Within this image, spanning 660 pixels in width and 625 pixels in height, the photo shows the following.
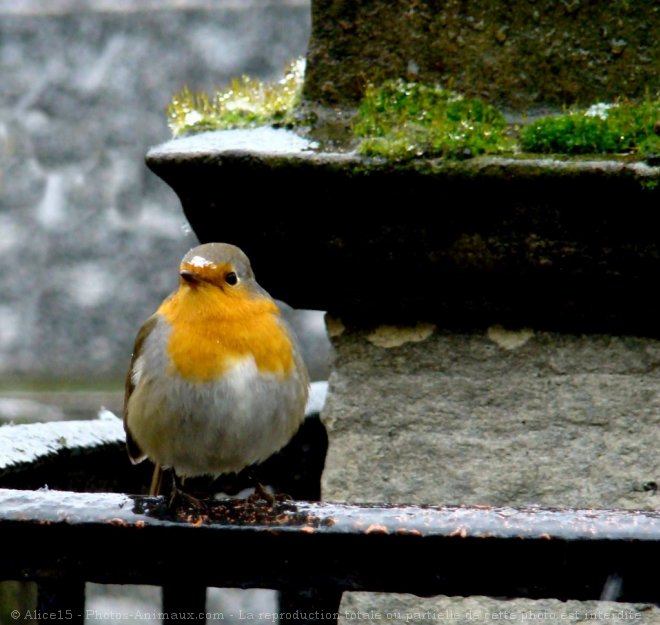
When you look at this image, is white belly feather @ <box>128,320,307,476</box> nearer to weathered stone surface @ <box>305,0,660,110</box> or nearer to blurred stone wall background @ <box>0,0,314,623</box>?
weathered stone surface @ <box>305,0,660,110</box>

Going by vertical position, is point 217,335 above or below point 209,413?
above

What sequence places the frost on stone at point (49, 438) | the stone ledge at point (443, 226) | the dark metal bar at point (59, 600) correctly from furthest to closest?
the frost on stone at point (49, 438) → the stone ledge at point (443, 226) → the dark metal bar at point (59, 600)

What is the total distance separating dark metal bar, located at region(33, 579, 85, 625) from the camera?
4.48 feet

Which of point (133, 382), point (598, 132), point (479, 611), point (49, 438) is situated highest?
point (598, 132)

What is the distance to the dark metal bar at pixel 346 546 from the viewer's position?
126cm

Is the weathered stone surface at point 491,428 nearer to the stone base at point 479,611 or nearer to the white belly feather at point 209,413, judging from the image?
the stone base at point 479,611

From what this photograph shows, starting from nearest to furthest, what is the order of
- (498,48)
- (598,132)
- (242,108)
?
(598,132) → (498,48) → (242,108)

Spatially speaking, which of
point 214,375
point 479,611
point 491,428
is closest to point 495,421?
point 491,428

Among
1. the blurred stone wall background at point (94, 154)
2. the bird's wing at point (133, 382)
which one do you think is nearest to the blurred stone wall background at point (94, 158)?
the blurred stone wall background at point (94, 154)

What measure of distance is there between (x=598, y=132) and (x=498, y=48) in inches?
11.5

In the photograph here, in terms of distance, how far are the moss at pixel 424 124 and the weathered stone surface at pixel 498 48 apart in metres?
0.04

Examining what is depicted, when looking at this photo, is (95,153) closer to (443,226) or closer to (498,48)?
A: (498,48)

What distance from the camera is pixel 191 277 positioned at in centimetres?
255

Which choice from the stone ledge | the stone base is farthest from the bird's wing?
the stone base
